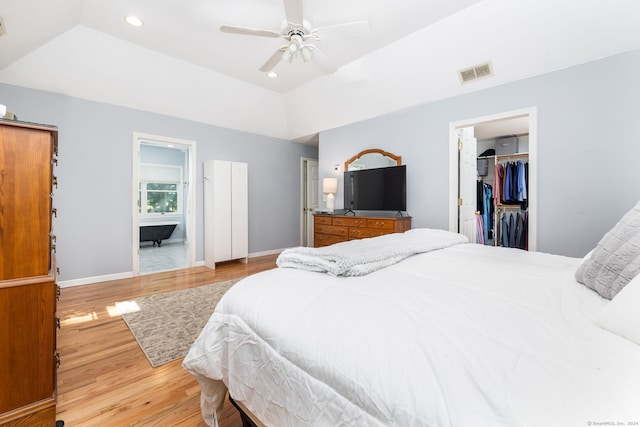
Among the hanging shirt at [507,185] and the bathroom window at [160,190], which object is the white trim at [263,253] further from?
the hanging shirt at [507,185]

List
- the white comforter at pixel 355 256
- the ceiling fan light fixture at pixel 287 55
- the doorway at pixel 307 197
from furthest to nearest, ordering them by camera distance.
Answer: the doorway at pixel 307 197 < the ceiling fan light fixture at pixel 287 55 < the white comforter at pixel 355 256

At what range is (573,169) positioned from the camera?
8.70 feet

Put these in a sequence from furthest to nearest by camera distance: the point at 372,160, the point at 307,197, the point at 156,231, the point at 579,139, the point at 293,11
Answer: the point at 156,231, the point at 307,197, the point at 372,160, the point at 579,139, the point at 293,11

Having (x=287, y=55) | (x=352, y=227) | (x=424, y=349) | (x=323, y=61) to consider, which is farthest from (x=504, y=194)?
(x=424, y=349)

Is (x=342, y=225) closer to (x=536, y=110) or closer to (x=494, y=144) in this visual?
(x=536, y=110)

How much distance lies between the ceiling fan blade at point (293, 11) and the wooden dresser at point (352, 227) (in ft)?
7.90

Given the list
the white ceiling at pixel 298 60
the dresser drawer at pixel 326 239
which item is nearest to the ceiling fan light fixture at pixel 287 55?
the white ceiling at pixel 298 60

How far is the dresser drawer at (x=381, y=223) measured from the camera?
3540mm

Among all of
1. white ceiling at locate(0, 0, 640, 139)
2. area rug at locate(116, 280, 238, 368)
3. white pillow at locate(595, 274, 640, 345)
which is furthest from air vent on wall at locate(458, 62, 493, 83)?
area rug at locate(116, 280, 238, 368)

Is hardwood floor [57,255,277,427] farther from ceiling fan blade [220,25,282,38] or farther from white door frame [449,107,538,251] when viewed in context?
white door frame [449,107,538,251]

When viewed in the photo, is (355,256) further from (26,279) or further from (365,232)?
(365,232)

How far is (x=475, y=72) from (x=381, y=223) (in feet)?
6.71

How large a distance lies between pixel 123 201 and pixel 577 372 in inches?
184

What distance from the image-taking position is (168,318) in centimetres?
249
